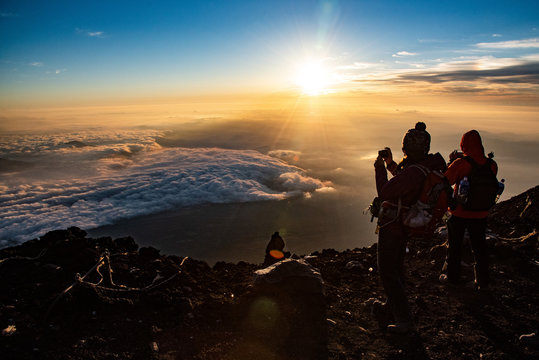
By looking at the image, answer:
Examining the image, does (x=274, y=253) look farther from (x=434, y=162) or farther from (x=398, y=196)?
(x=434, y=162)

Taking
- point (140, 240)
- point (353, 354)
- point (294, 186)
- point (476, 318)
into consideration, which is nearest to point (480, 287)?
point (476, 318)

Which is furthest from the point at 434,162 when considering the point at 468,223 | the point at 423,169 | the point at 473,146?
the point at 468,223

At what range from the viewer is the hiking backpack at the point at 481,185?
139 inches

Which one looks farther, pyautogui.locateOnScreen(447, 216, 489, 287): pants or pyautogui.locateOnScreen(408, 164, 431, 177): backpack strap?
pyautogui.locateOnScreen(447, 216, 489, 287): pants

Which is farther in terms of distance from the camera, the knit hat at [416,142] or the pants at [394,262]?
the pants at [394,262]

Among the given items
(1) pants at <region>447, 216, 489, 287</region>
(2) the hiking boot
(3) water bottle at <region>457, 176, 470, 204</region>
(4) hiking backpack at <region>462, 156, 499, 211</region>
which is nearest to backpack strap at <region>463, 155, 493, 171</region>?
(4) hiking backpack at <region>462, 156, 499, 211</region>

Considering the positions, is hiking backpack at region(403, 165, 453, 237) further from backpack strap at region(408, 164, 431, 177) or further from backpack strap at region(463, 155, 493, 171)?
backpack strap at region(463, 155, 493, 171)

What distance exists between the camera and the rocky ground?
3.06 metres

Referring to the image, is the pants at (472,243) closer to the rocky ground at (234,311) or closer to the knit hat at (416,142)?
the rocky ground at (234,311)

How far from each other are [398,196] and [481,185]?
1475 millimetres

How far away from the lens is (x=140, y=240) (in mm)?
37906

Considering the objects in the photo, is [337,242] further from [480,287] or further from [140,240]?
[480,287]

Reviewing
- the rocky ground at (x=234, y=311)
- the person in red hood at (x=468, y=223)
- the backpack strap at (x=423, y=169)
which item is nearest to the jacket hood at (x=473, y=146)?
the person in red hood at (x=468, y=223)

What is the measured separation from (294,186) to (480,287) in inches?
2507
